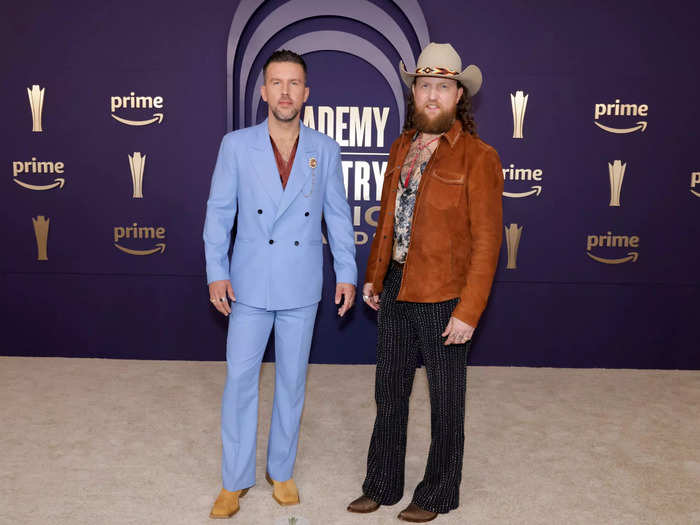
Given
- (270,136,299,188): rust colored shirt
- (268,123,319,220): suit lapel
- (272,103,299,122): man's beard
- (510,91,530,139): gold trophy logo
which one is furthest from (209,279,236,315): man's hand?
(510,91,530,139): gold trophy logo

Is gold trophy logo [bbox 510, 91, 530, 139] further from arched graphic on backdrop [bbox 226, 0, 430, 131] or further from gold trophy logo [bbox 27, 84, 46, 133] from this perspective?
gold trophy logo [bbox 27, 84, 46, 133]

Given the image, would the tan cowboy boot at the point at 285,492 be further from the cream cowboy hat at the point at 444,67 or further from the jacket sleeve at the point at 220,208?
the cream cowboy hat at the point at 444,67

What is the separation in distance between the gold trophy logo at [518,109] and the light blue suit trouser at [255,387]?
260 centimetres

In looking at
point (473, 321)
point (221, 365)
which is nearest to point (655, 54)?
point (473, 321)

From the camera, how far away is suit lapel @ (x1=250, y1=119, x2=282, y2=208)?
2434 mm

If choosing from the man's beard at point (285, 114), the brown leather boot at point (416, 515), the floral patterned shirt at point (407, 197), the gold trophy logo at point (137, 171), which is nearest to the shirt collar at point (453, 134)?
the floral patterned shirt at point (407, 197)

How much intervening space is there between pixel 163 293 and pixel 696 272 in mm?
4018

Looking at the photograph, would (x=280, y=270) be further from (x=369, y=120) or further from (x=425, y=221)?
(x=369, y=120)

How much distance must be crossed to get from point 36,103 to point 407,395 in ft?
11.9

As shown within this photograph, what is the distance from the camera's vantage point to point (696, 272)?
179 inches

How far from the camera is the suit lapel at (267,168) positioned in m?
2.43

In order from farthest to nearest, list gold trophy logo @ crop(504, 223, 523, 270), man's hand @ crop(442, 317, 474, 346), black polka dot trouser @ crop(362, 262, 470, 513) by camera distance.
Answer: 1. gold trophy logo @ crop(504, 223, 523, 270)
2. black polka dot trouser @ crop(362, 262, 470, 513)
3. man's hand @ crop(442, 317, 474, 346)

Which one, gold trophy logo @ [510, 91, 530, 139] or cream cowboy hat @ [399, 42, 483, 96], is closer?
cream cowboy hat @ [399, 42, 483, 96]

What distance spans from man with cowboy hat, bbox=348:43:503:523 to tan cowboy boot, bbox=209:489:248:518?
1.55 feet
